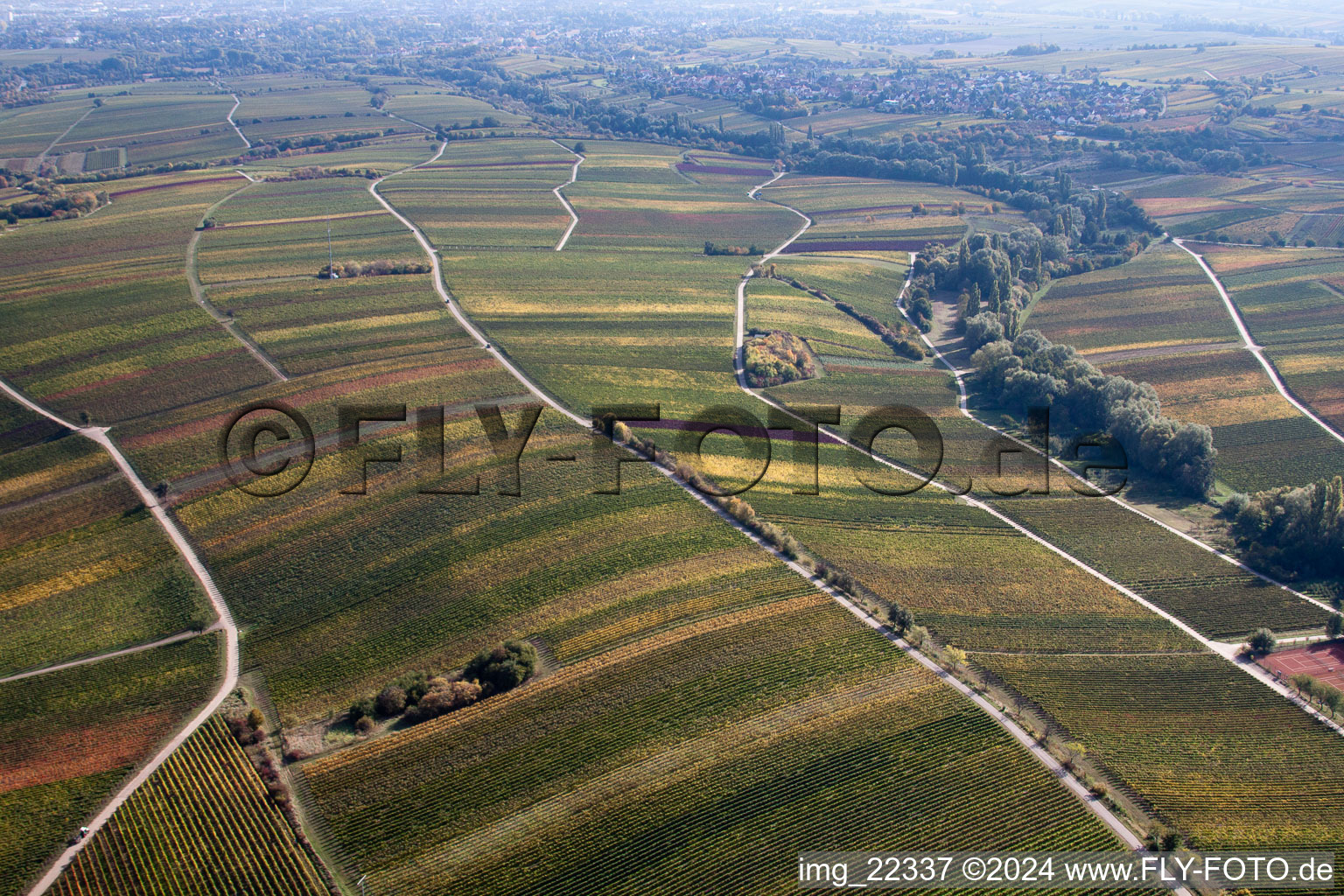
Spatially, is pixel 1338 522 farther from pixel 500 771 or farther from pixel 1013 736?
pixel 500 771

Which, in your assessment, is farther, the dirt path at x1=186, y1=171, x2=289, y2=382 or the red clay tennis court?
the dirt path at x1=186, y1=171, x2=289, y2=382

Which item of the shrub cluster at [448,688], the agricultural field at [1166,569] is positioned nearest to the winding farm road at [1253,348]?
the agricultural field at [1166,569]

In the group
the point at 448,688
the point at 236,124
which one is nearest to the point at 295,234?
the point at 448,688

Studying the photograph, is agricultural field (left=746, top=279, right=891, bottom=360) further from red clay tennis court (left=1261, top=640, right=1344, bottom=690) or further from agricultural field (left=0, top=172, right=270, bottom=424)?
agricultural field (left=0, top=172, right=270, bottom=424)

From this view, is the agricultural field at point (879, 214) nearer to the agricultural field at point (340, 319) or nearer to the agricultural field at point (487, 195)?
the agricultural field at point (487, 195)

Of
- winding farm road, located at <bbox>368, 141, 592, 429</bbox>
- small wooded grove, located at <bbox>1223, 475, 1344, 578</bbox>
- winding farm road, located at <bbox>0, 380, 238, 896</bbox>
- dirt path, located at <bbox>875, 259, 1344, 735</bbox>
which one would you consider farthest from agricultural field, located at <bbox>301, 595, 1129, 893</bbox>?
winding farm road, located at <bbox>368, 141, 592, 429</bbox>

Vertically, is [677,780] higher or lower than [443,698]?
lower

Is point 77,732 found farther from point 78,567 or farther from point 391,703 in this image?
point 78,567

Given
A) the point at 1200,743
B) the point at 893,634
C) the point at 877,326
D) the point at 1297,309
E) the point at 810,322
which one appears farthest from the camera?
the point at 1297,309
